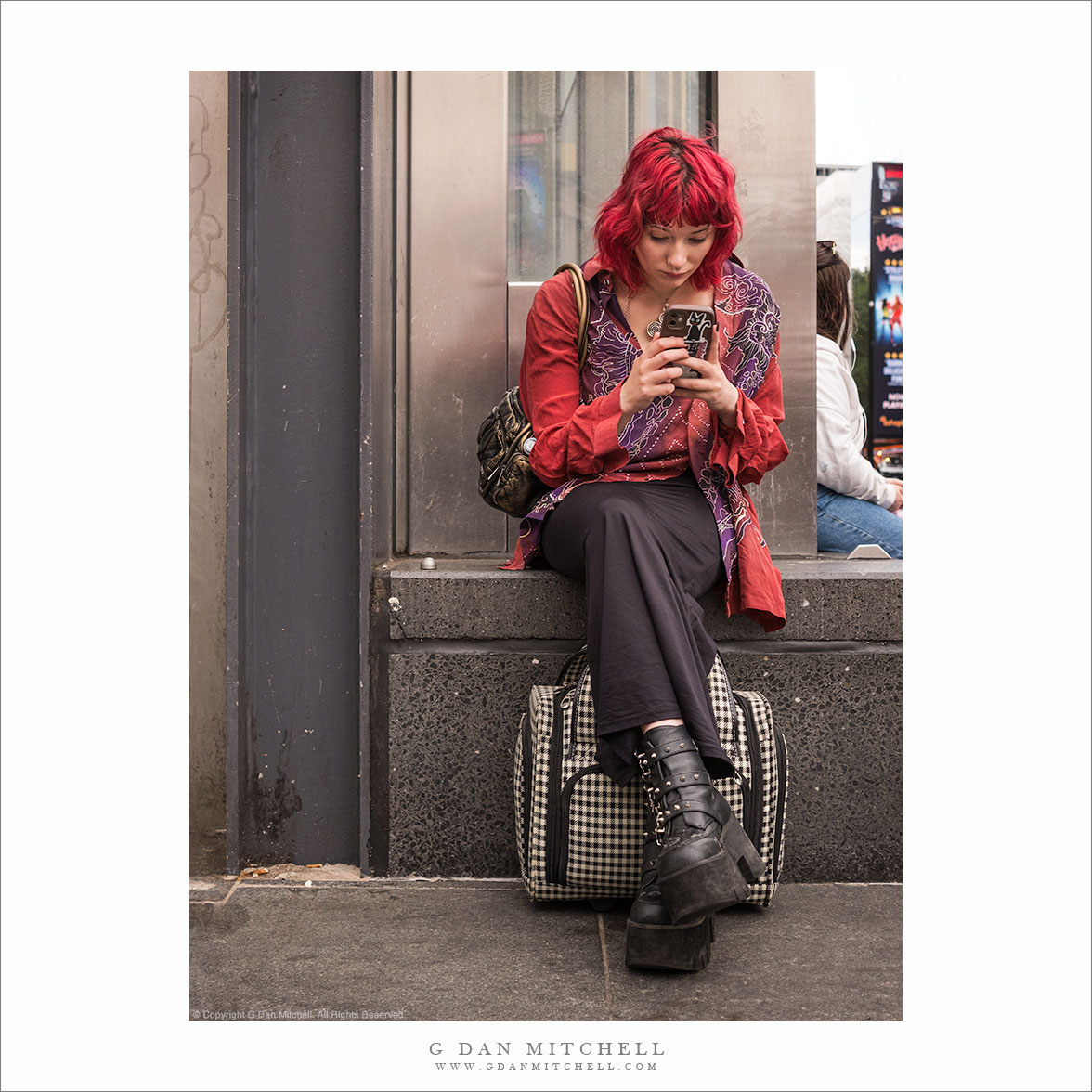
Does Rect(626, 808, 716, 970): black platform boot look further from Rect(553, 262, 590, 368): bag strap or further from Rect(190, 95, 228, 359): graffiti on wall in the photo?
Rect(190, 95, 228, 359): graffiti on wall

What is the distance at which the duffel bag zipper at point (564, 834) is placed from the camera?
2.31 metres

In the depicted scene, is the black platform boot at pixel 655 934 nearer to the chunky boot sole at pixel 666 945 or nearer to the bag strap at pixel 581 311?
the chunky boot sole at pixel 666 945

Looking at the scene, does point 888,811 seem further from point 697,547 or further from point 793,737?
point 697,547

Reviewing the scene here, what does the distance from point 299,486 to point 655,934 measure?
1.34 m

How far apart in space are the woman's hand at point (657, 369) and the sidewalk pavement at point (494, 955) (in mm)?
1136

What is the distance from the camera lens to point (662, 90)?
330 centimetres

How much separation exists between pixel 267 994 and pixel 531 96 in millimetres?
2531

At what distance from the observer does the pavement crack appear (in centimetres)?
198

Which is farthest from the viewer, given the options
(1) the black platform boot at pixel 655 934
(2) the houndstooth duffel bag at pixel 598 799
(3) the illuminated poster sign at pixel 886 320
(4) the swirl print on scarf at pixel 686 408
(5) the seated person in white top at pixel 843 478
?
(3) the illuminated poster sign at pixel 886 320

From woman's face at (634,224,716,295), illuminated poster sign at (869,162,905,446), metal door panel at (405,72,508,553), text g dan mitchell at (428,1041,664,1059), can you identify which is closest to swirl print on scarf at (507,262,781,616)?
woman's face at (634,224,716,295)

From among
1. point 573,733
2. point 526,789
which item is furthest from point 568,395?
point 526,789

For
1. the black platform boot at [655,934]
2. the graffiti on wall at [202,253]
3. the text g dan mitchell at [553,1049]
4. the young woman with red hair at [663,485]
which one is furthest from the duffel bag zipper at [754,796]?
the graffiti on wall at [202,253]

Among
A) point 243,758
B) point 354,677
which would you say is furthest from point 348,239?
point 243,758

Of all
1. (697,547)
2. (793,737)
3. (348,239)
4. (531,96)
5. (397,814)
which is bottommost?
(397,814)
